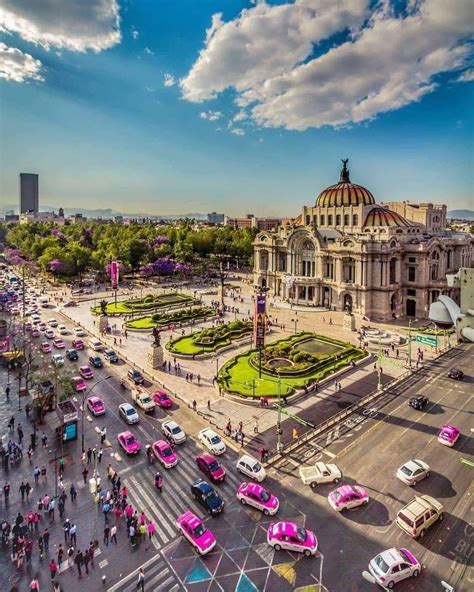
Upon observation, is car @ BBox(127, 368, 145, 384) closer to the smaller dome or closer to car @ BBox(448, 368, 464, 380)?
car @ BBox(448, 368, 464, 380)

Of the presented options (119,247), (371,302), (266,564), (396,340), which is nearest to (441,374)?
(396,340)

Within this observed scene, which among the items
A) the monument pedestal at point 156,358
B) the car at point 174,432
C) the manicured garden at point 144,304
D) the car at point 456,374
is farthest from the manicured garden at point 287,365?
the manicured garden at point 144,304

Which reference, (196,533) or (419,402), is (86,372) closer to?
(196,533)

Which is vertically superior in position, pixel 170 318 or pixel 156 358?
pixel 170 318

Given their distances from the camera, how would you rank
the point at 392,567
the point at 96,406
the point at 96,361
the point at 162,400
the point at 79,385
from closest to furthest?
the point at 392,567 → the point at 96,406 → the point at 162,400 → the point at 79,385 → the point at 96,361

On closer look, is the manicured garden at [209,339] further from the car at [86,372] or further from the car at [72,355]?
the car at [72,355]

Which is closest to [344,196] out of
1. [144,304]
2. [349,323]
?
[349,323]

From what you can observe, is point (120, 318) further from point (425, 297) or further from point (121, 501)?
point (425, 297)
